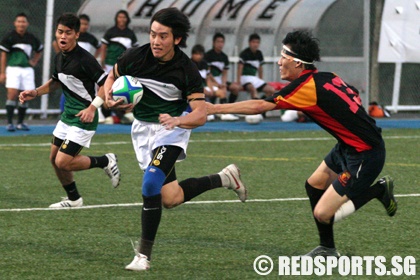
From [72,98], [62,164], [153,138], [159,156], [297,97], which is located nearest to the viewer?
[297,97]

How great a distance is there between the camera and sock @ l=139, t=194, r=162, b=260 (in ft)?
24.8

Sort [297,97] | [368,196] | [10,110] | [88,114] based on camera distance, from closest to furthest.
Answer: [297,97] < [368,196] < [88,114] < [10,110]

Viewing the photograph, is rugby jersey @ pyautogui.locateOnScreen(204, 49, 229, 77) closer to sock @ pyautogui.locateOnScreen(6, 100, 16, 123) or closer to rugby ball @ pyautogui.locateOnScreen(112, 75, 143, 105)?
sock @ pyautogui.locateOnScreen(6, 100, 16, 123)

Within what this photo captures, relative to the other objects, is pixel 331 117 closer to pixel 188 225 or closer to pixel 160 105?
pixel 160 105

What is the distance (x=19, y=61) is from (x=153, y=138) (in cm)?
1218

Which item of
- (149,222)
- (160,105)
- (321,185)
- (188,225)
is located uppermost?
(160,105)

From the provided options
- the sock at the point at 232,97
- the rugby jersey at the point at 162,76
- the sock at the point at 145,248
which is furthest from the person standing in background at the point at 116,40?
the sock at the point at 145,248

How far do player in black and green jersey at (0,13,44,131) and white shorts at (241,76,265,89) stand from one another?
5073 millimetres

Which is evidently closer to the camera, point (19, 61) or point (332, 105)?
point (332, 105)

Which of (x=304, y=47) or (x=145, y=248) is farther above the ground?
(x=304, y=47)

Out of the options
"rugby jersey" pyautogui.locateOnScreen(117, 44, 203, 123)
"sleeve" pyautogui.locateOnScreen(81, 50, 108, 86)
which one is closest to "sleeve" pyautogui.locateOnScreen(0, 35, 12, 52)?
"sleeve" pyautogui.locateOnScreen(81, 50, 108, 86)

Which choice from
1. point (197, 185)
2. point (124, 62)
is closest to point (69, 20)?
point (197, 185)

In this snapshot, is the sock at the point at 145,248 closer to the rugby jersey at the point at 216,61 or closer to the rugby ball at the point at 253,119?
the rugby ball at the point at 253,119

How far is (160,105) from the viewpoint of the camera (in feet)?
27.2
